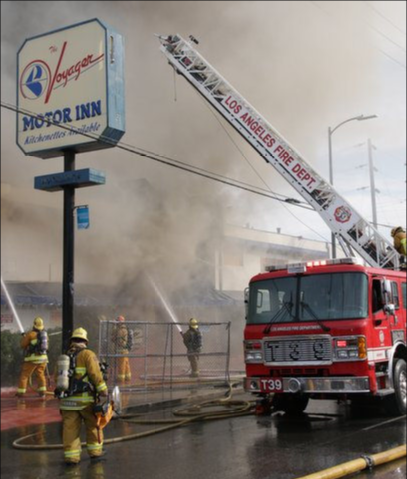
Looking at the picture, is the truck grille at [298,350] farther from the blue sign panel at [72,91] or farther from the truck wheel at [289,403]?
the blue sign panel at [72,91]

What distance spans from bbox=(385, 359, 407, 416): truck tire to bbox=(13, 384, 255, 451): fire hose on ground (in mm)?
1965

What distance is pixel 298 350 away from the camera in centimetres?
714

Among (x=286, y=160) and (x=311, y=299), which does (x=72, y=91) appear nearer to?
(x=286, y=160)

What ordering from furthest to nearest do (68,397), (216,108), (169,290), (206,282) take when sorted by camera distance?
1. (206,282)
2. (169,290)
3. (216,108)
4. (68,397)

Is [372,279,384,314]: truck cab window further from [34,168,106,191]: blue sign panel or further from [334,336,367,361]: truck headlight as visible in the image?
[34,168,106,191]: blue sign panel

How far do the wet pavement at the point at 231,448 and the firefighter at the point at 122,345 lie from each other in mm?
1289

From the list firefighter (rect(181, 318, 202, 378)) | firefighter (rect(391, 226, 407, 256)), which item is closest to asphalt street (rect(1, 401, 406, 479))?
firefighter (rect(391, 226, 407, 256))

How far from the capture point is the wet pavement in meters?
5.20

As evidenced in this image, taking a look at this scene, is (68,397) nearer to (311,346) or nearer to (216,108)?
(311,346)

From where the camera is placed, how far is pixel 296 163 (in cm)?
1152

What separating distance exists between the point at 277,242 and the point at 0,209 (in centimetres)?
1256

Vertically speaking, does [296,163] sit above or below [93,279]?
above

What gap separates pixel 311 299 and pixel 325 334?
0.54 metres

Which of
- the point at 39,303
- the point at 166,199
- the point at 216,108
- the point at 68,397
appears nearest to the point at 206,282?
the point at 166,199
